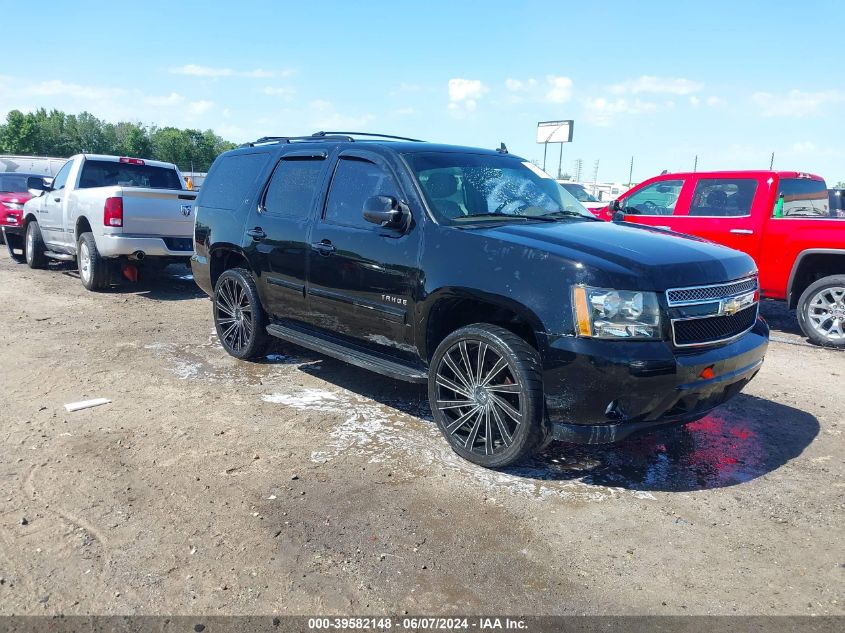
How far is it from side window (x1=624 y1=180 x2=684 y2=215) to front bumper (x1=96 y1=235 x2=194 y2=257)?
6.28m

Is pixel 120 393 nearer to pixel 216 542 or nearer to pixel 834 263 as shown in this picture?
pixel 216 542

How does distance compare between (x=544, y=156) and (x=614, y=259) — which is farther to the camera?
(x=544, y=156)

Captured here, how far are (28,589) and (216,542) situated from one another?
0.76 meters

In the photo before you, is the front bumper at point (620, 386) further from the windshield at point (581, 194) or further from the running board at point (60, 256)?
the windshield at point (581, 194)

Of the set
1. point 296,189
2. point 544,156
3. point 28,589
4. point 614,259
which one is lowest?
point 28,589

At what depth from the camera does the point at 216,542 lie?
3.09 meters

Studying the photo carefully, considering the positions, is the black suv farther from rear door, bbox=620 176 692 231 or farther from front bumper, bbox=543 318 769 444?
rear door, bbox=620 176 692 231

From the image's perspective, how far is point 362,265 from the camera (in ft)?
14.9

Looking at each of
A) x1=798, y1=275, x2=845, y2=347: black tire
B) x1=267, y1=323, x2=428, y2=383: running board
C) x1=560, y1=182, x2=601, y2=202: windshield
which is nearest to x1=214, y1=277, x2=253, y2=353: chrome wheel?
x1=267, y1=323, x2=428, y2=383: running board

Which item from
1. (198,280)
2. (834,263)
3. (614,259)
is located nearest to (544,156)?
(834,263)

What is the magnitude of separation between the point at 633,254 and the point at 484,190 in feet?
4.44

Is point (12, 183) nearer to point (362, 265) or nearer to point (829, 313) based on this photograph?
point (362, 265)

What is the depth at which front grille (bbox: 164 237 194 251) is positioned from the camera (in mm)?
9180

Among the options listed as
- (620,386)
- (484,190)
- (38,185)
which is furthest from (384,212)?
(38,185)
